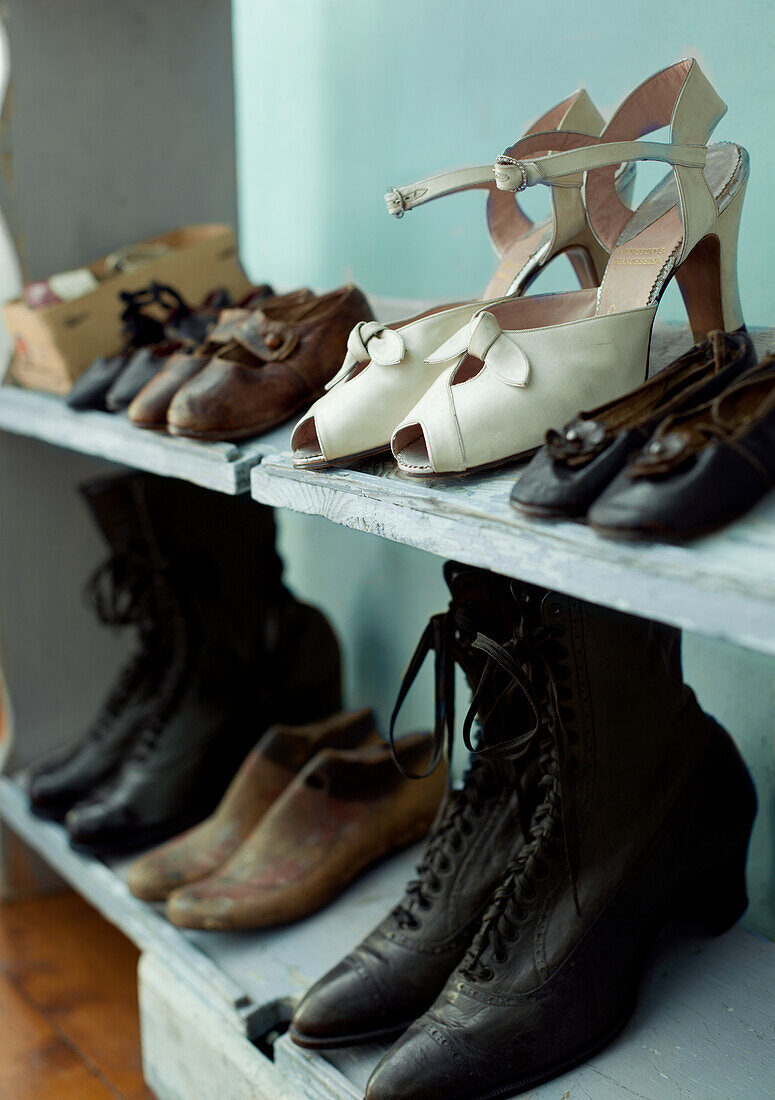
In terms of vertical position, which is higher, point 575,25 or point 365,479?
point 575,25

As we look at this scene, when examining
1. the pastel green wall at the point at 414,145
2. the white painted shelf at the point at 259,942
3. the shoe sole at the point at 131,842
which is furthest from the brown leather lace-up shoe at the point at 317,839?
the pastel green wall at the point at 414,145

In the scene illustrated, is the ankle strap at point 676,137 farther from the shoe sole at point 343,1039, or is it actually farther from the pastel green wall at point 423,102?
the shoe sole at point 343,1039

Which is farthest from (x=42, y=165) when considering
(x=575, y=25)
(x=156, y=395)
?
(x=575, y=25)

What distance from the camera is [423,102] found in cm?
126

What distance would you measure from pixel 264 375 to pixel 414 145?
51 centimetres

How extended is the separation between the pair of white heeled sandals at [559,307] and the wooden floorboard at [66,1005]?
0.78 metres

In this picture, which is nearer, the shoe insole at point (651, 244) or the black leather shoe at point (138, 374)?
the shoe insole at point (651, 244)

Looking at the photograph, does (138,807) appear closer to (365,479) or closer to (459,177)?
(365,479)

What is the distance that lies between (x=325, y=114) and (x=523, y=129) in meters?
0.40

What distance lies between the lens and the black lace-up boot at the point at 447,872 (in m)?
0.83

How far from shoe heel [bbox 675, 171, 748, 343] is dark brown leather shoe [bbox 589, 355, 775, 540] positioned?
210 mm

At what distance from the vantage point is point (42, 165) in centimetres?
136

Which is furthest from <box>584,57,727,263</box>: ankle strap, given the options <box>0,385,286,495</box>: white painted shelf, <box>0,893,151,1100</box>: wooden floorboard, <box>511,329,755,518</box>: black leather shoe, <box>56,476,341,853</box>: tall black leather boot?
<box>0,893,151,1100</box>: wooden floorboard

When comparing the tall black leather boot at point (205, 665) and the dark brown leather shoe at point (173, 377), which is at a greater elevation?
the dark brown leather shoe at point (173, 377)
